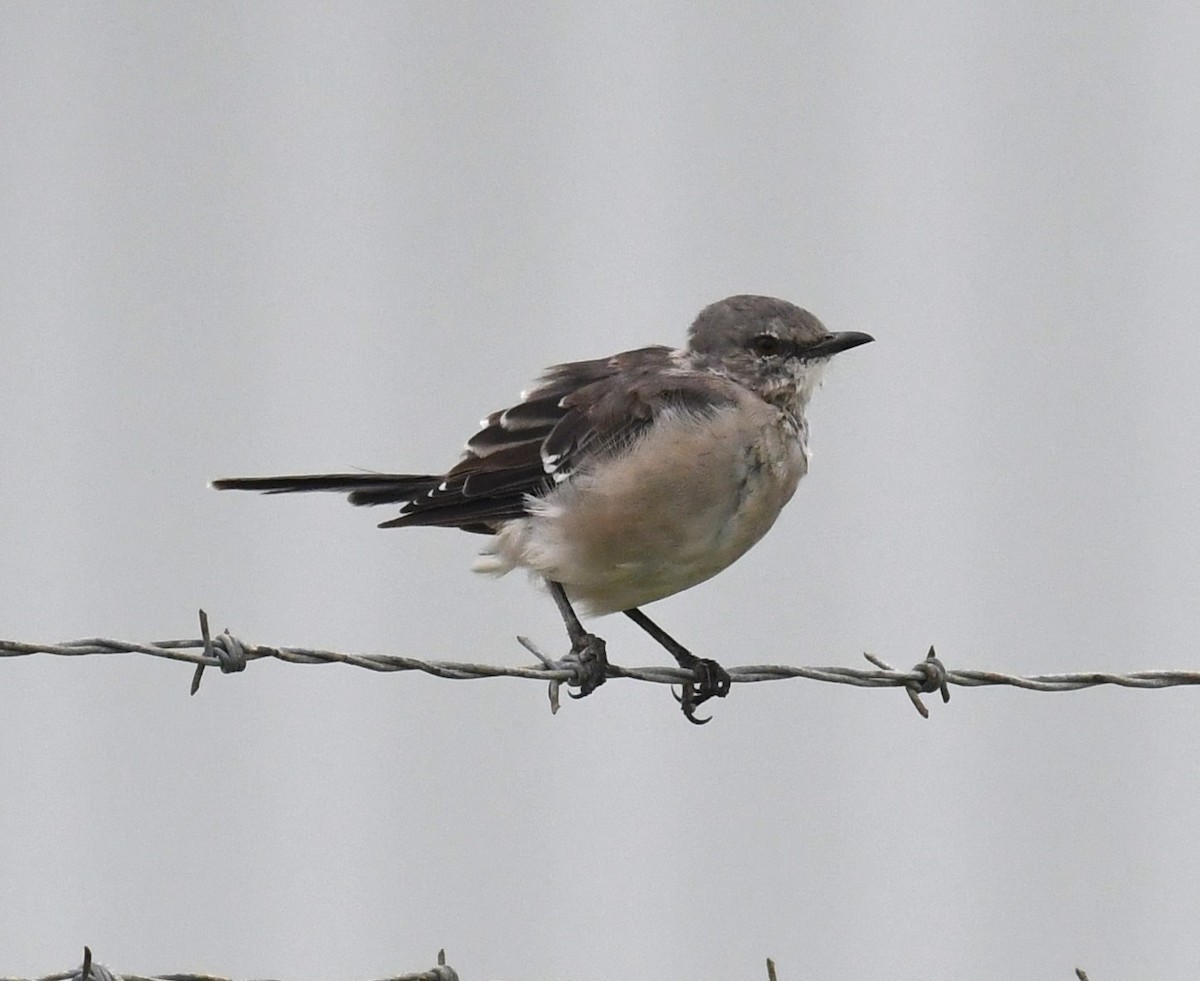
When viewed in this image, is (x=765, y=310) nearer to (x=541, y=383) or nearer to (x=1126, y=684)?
(x=541, y=383)

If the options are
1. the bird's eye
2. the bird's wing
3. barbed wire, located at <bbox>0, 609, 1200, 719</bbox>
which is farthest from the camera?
the bird's eye

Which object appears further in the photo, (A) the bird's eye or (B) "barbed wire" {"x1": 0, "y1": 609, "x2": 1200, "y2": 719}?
(A) the bird's eye

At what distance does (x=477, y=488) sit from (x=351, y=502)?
2.10 feet

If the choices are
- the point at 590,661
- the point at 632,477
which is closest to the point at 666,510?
the point at 632,477

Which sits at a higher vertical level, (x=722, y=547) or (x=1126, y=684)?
(x=722, y=547)

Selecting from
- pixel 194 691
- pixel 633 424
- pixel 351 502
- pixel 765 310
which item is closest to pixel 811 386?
pixel 765 310

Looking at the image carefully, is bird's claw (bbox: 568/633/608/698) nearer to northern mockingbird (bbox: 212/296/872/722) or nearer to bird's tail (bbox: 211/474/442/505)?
northern mockingbird (bbox: 212/296/872/722)

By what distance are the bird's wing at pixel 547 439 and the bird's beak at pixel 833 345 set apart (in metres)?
0.46

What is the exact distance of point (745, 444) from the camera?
5.76 m

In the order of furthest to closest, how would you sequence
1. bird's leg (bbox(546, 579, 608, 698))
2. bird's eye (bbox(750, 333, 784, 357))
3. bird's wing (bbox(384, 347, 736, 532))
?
bird's eye (bbox(750, 333, 784, 357)) → bird's wing (bbox(384, 347, 736, 532)) → bird's leg (bbox(546, 579, 608, 698))

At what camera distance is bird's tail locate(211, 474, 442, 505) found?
600 centimetres

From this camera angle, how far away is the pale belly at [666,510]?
5609mm

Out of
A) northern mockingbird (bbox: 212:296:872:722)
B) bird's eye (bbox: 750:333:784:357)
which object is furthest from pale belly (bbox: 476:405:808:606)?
bird's eye (bbox: 750:333:784:357)

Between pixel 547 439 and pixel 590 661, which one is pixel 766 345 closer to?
pixel 547 439
